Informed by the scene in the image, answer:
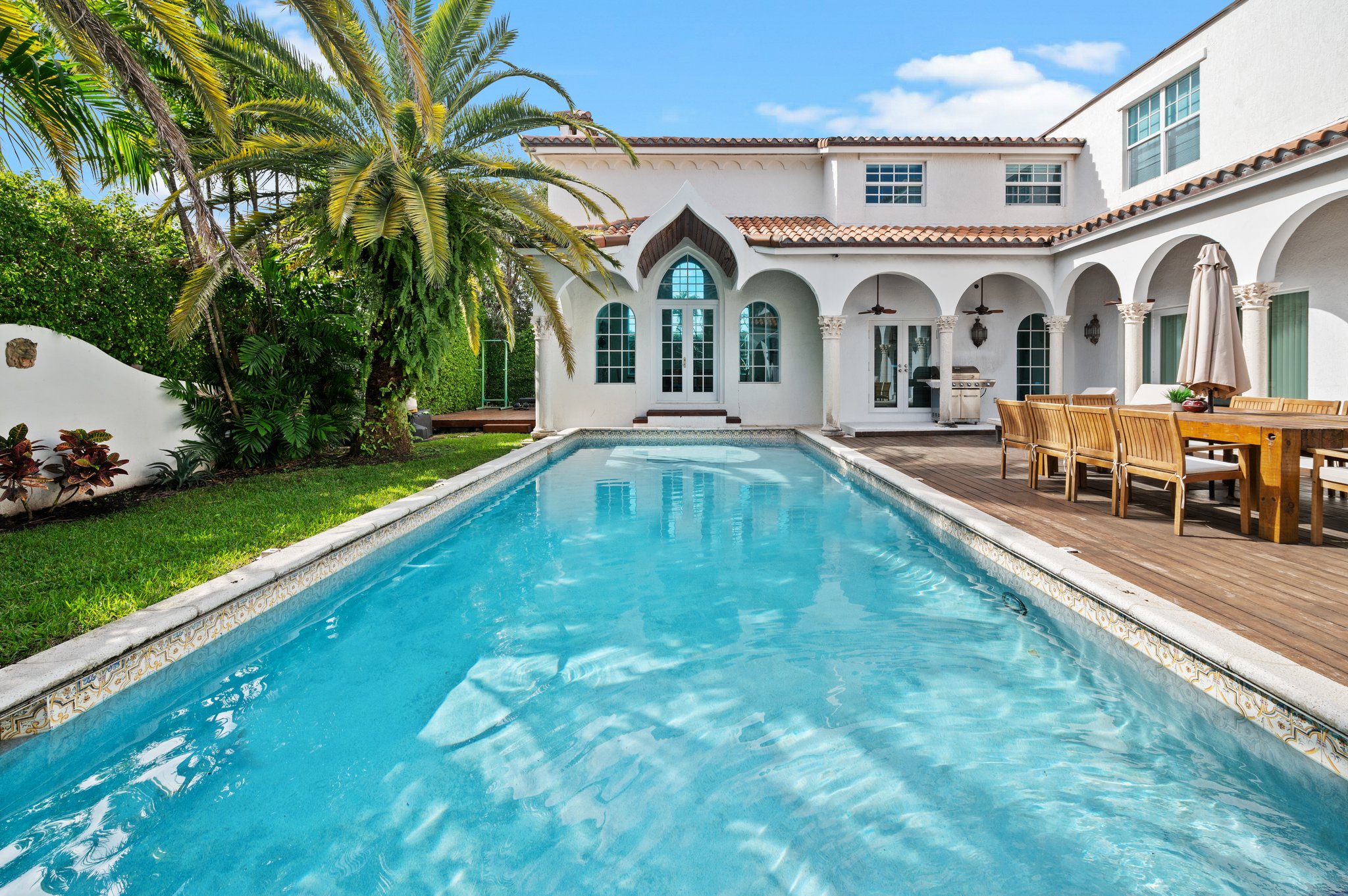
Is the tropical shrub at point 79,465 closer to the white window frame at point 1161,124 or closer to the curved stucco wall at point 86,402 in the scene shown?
the curved stucco wall at point 86,402

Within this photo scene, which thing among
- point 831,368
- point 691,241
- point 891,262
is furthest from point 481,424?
point 891,262

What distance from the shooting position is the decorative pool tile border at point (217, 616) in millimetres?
3041

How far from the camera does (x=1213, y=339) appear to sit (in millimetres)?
6852

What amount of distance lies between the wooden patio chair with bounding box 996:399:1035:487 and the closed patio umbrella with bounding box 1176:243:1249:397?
5.05 feet

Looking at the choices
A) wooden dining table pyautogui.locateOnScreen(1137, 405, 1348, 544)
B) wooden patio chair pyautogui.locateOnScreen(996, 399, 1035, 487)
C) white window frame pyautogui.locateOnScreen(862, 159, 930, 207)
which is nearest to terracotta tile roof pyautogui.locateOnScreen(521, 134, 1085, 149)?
white window frame pyautogui.locateOnScreen(862, 159, 930, 207)

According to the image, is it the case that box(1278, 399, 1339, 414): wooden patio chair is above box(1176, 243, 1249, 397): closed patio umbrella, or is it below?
below

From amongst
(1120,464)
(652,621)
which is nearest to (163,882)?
(652,621)

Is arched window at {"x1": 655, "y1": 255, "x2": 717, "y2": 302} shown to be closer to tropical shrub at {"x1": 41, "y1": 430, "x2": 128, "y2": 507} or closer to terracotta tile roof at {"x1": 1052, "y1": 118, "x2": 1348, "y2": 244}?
terracotta tile roof at {"x1": 1052, "y1": 118, "x2": 1348, "y2": 244}

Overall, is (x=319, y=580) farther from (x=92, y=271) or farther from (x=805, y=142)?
(x=805, y=142)

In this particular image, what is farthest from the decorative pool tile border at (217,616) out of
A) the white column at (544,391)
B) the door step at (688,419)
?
the door step at (688,419)

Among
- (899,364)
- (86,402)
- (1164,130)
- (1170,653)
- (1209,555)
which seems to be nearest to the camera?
(1170,653)

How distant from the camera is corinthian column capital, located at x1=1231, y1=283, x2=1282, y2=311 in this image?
941cm

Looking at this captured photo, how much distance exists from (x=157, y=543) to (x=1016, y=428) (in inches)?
341

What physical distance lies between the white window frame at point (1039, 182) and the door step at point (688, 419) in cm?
829
